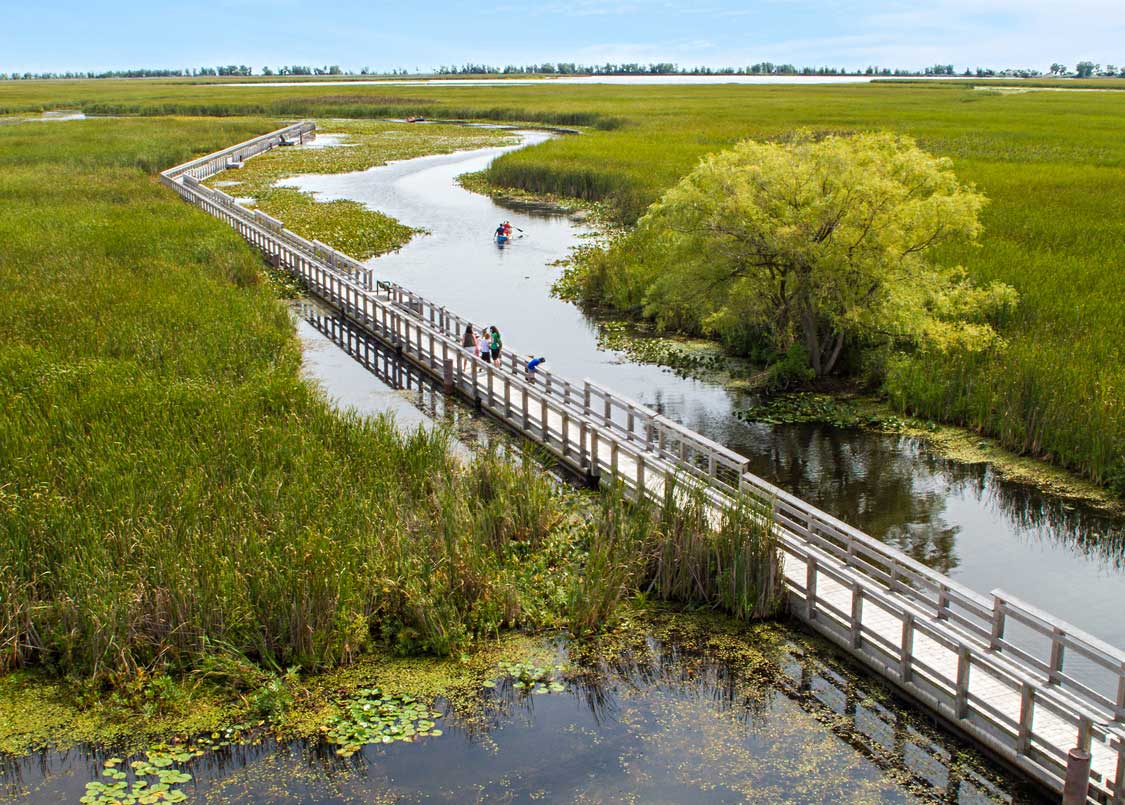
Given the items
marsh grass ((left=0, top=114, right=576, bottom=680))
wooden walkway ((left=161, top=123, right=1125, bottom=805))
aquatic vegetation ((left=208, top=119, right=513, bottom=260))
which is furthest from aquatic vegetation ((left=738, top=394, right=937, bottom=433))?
aquatic vegetation ((left=208, top=119, right=513, bottom=260))

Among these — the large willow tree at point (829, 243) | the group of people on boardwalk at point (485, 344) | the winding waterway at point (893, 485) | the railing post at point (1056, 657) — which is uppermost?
the large willow tree at point (829, 243)

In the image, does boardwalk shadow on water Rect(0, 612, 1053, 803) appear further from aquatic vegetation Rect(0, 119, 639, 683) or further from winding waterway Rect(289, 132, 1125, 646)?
winding waterway Rect(289, 132, 1125, 646)

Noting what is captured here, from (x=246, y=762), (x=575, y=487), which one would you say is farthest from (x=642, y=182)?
(x=246, y=762)

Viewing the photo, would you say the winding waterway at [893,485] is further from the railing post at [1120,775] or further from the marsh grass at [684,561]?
the railing post at [1120,775]

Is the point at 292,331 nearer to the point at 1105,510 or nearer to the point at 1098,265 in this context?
the point at 1105,510

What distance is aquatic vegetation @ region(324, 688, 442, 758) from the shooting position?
1138cm

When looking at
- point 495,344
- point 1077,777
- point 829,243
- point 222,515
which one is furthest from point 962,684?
point 495,344

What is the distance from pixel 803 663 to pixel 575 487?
7002mm

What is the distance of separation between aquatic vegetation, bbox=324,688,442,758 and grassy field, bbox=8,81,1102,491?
546 inches

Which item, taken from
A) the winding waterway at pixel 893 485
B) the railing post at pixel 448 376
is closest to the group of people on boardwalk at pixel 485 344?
the railing post at pixel 448 376

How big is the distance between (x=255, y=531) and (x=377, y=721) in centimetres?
351

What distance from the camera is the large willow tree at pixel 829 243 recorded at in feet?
82.2

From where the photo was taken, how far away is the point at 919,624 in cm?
1188

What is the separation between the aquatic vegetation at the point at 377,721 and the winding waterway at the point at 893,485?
8.77 metres
